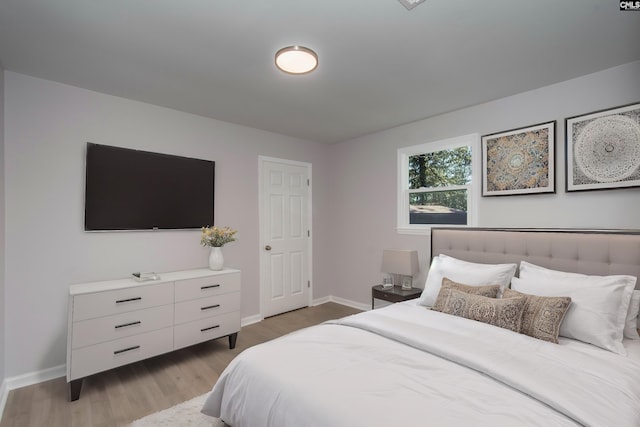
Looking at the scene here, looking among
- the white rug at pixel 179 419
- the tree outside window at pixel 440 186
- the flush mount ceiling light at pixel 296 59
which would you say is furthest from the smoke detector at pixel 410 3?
the white rug at pixel 179 419

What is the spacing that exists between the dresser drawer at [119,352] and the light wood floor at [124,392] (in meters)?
0.17

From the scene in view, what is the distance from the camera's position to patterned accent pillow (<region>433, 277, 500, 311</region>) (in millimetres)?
2230

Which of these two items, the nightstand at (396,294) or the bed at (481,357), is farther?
the nightstand at (396,294)

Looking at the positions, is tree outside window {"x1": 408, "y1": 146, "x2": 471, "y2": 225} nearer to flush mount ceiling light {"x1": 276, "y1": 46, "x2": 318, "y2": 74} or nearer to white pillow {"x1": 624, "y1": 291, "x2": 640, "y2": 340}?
white pillow {"x1": 624, "y1": 291, "x2": 640, "y2": 340}

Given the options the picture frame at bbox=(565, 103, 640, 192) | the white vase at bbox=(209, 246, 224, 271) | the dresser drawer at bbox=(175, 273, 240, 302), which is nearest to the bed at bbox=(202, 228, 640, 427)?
the picture frame at bbox=(565, 103, 640, 192)

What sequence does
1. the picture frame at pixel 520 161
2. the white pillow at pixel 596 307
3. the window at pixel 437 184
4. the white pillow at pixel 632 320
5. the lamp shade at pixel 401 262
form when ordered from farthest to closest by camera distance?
the lamp shade at pixel 401 262 < the window at pixel 437 184 < the picture frame at pixel 520 161 < the white pillow at pixel 632 320 < the white pillow at pixel 596 307

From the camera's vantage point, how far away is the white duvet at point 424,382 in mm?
1125

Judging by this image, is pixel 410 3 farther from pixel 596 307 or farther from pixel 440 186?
pixel 440 186

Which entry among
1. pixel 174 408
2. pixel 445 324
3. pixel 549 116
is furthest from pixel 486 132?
pixel 174 408

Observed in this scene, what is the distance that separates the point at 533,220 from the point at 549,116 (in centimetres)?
92

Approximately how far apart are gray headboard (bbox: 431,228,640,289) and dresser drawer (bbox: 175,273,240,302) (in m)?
2.21

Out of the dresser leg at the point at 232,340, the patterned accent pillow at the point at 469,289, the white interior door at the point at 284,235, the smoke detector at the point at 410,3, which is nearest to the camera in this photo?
the smoke detector at the point at 410,3

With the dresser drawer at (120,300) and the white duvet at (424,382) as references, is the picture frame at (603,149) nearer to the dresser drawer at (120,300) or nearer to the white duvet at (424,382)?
the white duvet at (424,382)

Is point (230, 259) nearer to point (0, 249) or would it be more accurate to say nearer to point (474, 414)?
point (0, 249)
